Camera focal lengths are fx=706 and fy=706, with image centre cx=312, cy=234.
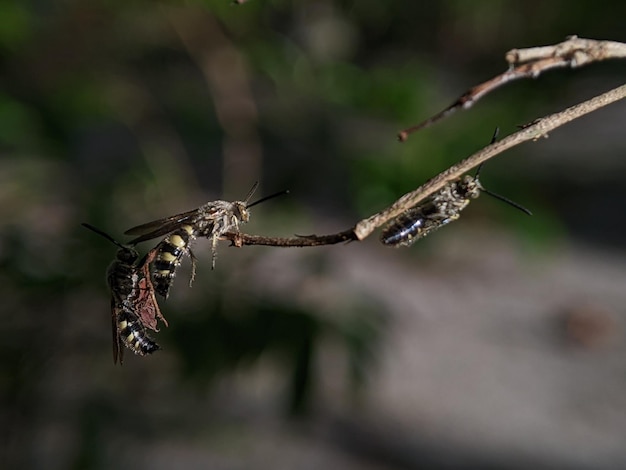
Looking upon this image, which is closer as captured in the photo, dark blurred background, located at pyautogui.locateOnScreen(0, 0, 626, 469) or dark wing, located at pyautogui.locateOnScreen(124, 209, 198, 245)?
dark wing, located at pyautogui.locateOnScreen(124, 209, 198, 245)

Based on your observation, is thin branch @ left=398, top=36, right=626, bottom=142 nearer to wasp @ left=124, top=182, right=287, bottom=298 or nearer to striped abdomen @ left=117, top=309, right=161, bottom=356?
wasp @ left=124, top=182, right=287, bottom=298

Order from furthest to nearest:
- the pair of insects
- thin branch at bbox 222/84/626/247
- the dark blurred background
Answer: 1. the dark blurred background
2. the pair of insects
3. thin branch at bbox 222/84/626/247

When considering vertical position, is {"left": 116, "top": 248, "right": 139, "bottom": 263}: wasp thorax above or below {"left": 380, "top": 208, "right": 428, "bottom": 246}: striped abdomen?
below

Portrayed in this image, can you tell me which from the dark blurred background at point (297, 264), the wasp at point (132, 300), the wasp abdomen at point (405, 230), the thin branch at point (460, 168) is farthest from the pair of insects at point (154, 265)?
the dark blurred background at point (297, 264)

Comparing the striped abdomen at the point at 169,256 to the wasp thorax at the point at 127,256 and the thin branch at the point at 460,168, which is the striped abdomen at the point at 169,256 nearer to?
the wasp thorax at the point at 127,256

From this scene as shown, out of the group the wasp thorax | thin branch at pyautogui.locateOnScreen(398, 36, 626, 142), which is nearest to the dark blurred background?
the wasp thorax

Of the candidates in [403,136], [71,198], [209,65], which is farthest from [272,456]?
[403,136]

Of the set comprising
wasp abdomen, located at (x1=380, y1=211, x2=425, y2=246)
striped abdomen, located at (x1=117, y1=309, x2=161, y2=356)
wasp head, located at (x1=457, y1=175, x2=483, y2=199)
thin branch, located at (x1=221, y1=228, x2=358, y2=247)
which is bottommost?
striped abdomen, located at (x1=117, y1=309, x2=161, y2=356)

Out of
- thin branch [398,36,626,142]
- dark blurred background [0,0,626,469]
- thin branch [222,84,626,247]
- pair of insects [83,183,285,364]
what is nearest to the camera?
thin branch [222,84,626,247]
